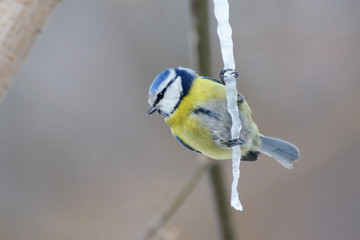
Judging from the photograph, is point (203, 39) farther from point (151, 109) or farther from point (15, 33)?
point (15, 33)

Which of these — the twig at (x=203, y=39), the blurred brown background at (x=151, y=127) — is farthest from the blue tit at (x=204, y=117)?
the blurred brown background at (x=151, y=127)

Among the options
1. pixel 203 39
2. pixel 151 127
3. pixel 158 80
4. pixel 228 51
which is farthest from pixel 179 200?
pixel 151 127

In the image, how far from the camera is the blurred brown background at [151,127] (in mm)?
2396

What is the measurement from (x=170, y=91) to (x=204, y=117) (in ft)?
0.28

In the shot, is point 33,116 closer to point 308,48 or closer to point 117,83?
point 117,83

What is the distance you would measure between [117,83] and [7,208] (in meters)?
0.88

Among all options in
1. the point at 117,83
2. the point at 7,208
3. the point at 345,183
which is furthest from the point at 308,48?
the point at 7,208

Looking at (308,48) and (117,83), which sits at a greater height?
(308,48)

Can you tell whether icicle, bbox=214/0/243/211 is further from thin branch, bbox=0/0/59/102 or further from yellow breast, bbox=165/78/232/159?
thin branch, bbox=0/0/59/102

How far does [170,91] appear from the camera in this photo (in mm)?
930

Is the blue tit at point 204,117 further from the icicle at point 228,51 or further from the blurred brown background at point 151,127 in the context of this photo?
the blurred brown background at point 151,127

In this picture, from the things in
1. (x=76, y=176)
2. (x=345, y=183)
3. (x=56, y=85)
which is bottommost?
(x=76, y=176)

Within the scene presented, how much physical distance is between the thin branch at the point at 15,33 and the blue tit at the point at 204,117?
269mm

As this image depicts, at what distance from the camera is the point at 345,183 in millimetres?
2443
